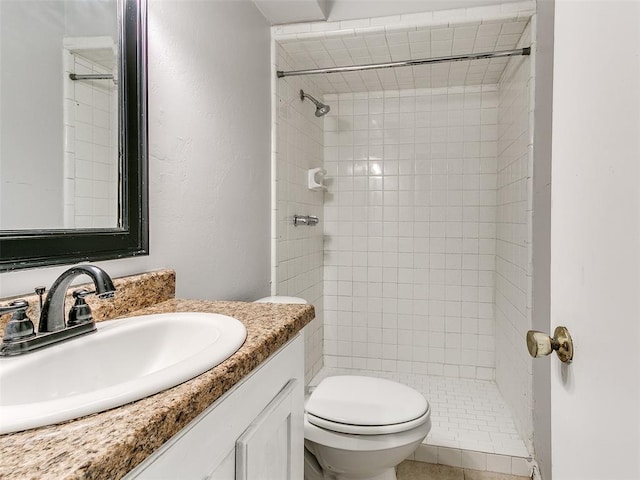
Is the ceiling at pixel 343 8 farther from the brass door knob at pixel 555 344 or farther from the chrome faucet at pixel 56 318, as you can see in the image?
the brass door knob at pixel 555 344

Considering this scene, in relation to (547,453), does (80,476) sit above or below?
above

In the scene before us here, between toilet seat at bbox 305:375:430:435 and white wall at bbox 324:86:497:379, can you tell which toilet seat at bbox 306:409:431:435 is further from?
white wall at bbox 324:86:497:379

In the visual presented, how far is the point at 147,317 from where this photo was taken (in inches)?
36.4

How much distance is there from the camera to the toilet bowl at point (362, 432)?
4.65ft

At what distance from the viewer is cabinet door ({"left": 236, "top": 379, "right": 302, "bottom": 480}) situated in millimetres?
723

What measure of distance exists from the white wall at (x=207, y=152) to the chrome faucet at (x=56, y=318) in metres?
0.12

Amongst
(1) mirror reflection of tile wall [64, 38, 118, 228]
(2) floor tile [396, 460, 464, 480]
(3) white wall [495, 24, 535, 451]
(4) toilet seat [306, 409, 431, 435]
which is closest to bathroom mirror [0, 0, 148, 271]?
(1) mirror reflection of tile wall [64, 38, 118, 228]

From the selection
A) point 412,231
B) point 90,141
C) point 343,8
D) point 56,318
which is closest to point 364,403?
point 56,318

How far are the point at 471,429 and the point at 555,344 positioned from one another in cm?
163

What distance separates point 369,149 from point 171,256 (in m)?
1.96

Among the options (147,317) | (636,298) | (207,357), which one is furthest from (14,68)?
(636,298)

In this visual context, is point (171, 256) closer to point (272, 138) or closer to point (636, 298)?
point (272, 138)

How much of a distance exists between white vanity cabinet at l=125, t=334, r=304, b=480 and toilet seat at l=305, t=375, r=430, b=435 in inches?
16.9

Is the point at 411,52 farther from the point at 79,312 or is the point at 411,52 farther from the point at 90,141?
the point at 79,312
